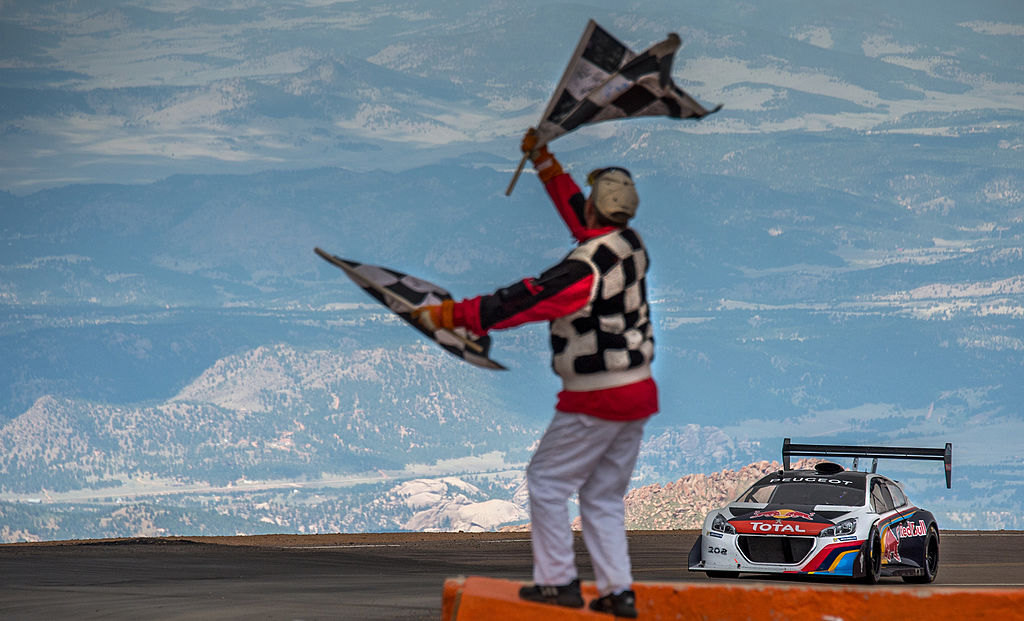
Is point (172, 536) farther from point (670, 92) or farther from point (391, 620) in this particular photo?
point (670, 92)

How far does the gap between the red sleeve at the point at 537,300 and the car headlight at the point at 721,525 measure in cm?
952

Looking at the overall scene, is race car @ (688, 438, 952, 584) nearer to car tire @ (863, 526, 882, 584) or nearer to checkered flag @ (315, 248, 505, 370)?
car tire @ (863, 526, 882, 584)

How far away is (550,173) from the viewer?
6.68m

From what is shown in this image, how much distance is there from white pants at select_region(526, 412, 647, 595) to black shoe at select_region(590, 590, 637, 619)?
3 centimetres

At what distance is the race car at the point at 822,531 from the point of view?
14.6 meters

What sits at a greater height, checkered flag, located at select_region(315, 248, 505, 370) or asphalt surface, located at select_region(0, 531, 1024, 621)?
checkered flag, located at select_region(315, 248, 505, 370)

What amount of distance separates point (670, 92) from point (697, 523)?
5128 centimetres

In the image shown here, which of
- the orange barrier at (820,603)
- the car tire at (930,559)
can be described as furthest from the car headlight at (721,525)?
the orange barrier at (820,603)

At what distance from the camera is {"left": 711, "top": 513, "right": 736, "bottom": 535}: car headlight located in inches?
591

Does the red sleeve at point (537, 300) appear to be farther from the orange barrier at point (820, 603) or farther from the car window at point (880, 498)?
the car window at point (880, 498)

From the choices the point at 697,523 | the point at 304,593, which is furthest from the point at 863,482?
the point at 697,523

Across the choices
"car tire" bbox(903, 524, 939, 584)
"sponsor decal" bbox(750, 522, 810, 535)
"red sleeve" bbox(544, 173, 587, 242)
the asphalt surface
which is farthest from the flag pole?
"car tire" bbox(903, 524, 939, 584)

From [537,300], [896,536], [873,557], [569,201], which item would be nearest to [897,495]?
[896,536]

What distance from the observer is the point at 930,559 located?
16.2 meters
